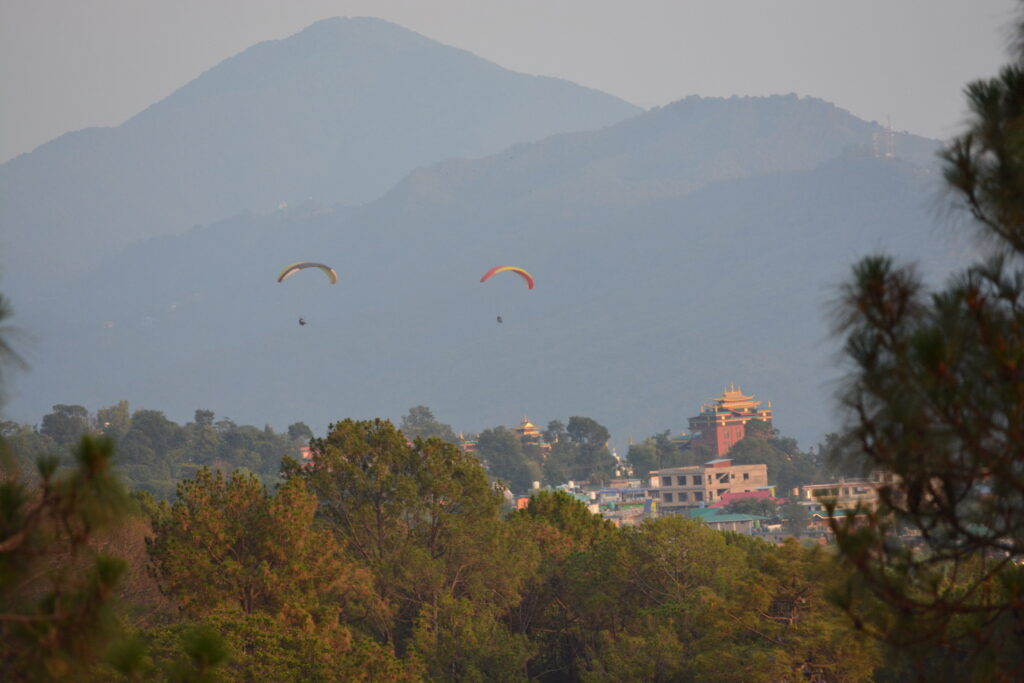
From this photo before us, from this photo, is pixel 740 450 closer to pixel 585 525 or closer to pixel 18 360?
pixel 585 525

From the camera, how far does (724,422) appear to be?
129 meters

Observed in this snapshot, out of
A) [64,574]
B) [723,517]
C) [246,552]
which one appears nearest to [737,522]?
[723,517]

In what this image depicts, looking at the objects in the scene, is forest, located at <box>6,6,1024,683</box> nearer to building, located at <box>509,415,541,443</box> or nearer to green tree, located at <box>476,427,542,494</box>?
green tree, located at <box>476,427,542,494</box>

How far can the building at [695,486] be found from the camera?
3688 inches

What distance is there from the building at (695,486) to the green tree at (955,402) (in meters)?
84.8

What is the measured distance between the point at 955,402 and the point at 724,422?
12405 cm

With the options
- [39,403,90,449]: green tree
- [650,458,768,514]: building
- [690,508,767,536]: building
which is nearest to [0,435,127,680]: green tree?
[690,508,767,536]: building

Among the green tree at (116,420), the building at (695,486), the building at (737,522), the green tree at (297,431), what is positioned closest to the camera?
the building at (737,522)

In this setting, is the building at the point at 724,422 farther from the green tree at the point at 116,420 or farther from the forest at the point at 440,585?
the forest at the point at 440,585

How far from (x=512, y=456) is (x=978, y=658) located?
100038mm

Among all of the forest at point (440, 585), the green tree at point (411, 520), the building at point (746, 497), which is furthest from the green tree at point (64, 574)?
the building at point (746, 497)

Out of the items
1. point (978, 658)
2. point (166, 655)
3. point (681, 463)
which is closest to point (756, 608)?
point (166, 655)

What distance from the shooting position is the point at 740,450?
108 meters

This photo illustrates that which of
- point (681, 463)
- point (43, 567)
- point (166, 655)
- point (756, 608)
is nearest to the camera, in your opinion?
point (43, 567)
